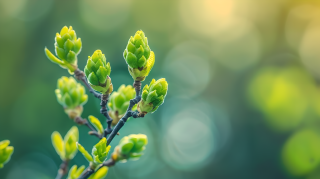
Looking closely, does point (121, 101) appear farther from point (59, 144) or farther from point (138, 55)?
point (59, 144)

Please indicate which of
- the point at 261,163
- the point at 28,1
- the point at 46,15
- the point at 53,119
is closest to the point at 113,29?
the point at 46,15

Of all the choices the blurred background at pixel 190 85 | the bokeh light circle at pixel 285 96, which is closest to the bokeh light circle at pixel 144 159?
the blurred background at pixel 190 85

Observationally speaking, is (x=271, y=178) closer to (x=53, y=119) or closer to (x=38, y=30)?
(x=53, y=119)

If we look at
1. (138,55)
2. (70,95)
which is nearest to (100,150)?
(138,55)

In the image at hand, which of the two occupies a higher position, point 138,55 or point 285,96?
point 285,96

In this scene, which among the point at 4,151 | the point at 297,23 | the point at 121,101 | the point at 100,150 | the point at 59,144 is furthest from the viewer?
the point at 297,23

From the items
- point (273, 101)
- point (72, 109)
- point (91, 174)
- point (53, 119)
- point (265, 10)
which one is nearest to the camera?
point (91, 174)
